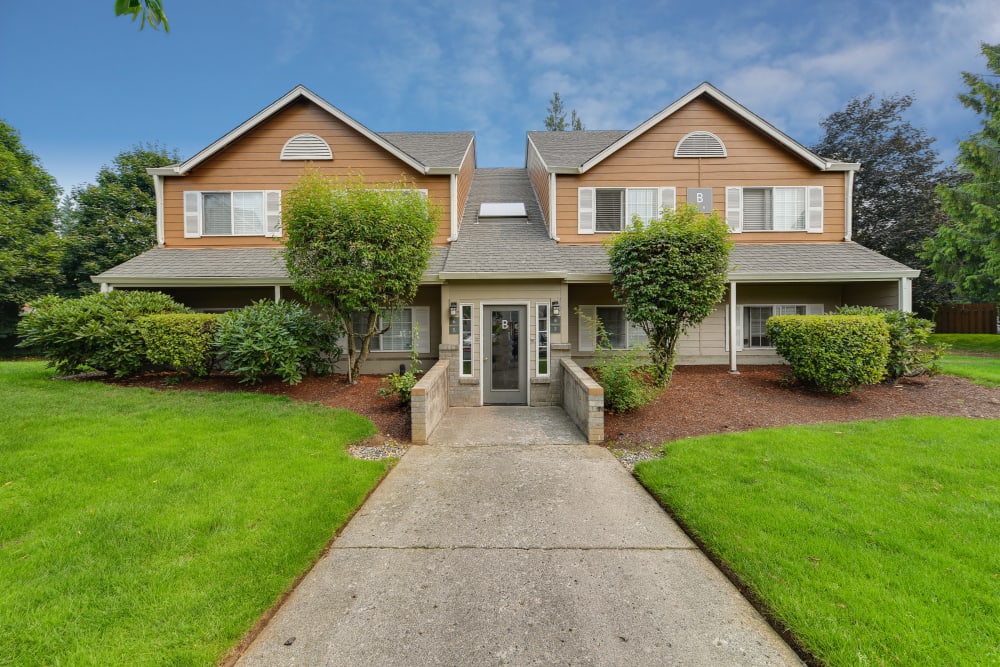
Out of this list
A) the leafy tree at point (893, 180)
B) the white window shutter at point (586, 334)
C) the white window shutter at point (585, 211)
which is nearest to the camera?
the white window shutter at point (586, 334)

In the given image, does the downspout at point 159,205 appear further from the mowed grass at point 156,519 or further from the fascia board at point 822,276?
the fascia board at point 822,276

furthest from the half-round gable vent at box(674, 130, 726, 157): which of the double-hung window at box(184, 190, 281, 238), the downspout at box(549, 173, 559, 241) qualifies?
the double-hung window at box(184, 190, 281, 238)

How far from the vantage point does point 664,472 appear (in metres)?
4.55

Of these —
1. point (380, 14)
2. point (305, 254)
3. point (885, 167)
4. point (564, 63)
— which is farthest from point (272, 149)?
point (885, 167)

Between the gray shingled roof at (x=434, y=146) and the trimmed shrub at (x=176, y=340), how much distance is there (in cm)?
680

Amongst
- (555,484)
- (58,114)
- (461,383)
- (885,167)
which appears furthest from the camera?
(885,167)

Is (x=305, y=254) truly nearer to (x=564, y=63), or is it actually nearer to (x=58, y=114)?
(x=564, y=63)

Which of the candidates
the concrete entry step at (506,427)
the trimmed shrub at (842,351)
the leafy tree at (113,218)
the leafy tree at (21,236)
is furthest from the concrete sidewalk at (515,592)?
the leafy tree at (113,218)

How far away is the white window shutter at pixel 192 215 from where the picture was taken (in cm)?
1081

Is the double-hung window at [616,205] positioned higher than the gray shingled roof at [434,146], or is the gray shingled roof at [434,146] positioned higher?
the gray shingled roof at [434,146]

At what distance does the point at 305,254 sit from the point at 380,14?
26.7 feet

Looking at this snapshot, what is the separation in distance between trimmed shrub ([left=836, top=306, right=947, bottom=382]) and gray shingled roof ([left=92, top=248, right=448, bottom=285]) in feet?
31.6

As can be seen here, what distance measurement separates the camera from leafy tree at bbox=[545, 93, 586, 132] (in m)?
29.4

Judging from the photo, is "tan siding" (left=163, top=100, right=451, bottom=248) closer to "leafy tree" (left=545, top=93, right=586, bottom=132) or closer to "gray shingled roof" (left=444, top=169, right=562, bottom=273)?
"gray shingled roof" (left=444, top=169, right=562, bottom=273)
